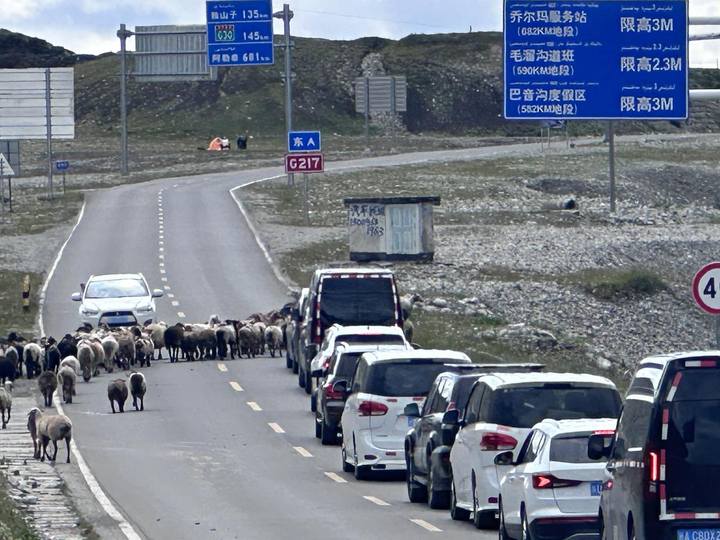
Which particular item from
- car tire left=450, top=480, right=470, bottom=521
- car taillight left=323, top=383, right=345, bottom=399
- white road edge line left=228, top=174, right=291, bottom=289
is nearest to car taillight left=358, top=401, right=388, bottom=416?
car taillight left=323, top=383, right=345, bottom=399

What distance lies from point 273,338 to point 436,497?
70.8 ft

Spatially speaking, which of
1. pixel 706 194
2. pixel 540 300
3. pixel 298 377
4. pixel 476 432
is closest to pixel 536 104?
pixel 298 377

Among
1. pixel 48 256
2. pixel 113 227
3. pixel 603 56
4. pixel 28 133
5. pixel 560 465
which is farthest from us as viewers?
pixel 28 133

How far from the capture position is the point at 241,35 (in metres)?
65.2

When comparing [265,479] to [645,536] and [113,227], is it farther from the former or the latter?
[113,227]

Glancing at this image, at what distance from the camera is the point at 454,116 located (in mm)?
137625

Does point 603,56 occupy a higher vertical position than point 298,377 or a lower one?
higher

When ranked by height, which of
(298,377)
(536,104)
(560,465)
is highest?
(536,104)

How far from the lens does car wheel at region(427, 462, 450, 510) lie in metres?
19.1

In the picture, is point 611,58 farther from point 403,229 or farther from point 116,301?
point 403,229

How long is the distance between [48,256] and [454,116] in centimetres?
8318

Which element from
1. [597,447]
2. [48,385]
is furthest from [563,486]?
[48,385]

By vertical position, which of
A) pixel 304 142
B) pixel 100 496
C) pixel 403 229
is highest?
pixel 304 142

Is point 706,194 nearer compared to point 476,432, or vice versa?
point 476,432
